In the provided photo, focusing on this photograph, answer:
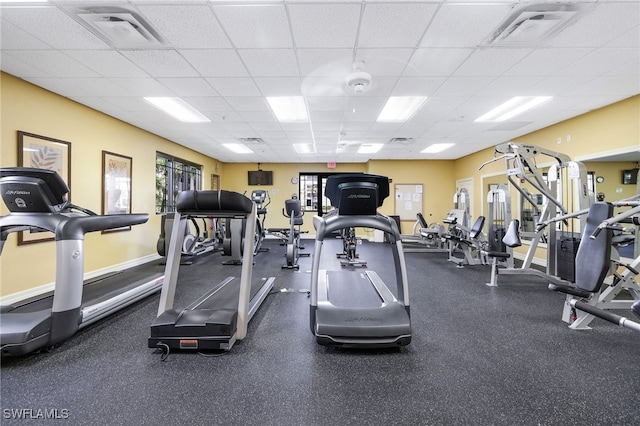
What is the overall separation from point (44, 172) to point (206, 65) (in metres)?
1.80

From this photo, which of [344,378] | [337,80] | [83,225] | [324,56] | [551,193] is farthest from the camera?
[551,193]

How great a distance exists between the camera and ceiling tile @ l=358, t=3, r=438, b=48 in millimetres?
2037

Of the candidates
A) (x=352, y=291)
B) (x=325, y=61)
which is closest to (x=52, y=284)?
(x=352, y=291)

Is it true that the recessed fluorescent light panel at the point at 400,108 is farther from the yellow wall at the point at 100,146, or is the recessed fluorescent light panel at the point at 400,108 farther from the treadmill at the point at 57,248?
the treadmill at the point at 57,248

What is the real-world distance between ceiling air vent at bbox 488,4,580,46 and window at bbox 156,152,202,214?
20.8 feet

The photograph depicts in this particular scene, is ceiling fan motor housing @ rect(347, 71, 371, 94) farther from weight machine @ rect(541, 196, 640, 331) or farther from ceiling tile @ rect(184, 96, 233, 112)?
weight machine @ rect(541, 196, 640, 331)

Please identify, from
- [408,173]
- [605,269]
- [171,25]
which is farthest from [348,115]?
[408,173]

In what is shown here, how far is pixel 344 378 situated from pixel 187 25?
A: 307 centimetres

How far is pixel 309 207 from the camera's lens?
9266mm

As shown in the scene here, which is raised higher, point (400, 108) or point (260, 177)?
point (400, 108)

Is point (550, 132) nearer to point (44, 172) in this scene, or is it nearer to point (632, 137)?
point (632, 137)

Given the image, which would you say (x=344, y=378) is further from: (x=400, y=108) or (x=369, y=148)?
(x=369, y=148)

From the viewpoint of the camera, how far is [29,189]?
6.75ft

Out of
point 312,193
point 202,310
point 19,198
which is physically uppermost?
point 312,193
